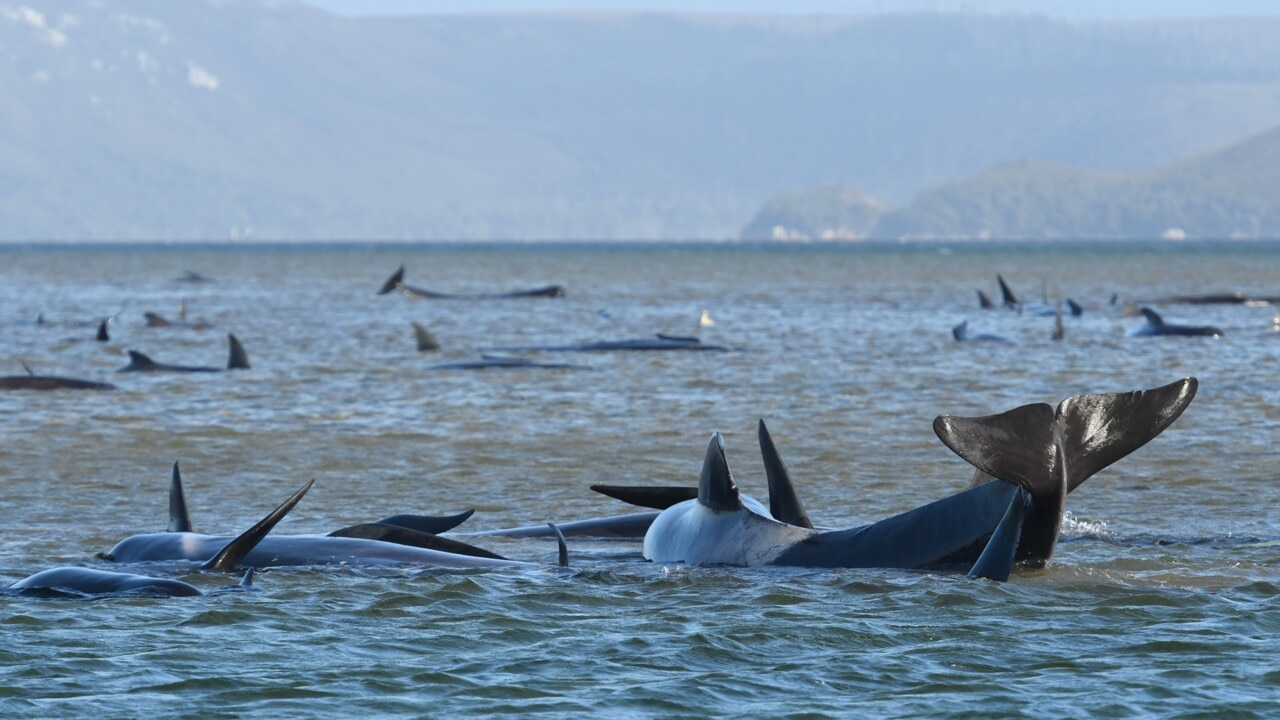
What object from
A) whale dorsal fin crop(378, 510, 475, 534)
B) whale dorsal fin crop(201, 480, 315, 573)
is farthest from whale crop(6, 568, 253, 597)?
whale dorsal fin crop(378, 510, 475, 534)

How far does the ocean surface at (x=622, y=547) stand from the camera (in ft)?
28.5

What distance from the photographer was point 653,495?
12484mm

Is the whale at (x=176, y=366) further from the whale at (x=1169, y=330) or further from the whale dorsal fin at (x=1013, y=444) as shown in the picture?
the whale dorsal fin at (x=1013, y=444)

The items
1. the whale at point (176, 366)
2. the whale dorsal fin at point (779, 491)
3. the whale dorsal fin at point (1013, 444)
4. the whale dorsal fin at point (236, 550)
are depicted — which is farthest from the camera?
the whale at point (176, 366)

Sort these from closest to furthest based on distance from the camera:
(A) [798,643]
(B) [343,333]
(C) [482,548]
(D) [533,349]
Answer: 1. (A) [798,643]
2. (C) [482,548]
3. (D) [533,349]
4. (B) [343,333]

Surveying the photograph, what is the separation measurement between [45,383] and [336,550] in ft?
49.8

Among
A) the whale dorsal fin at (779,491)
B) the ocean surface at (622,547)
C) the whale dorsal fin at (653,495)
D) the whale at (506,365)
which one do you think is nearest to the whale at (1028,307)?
the ocean surface at (622,547)

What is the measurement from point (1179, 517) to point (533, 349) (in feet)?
67.8

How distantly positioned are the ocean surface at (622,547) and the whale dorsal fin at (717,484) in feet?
1.31

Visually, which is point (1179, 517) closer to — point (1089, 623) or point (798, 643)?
point (1089, 623)

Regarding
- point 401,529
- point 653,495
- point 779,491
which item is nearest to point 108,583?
point 401,529

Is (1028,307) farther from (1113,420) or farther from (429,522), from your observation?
(1113,420)

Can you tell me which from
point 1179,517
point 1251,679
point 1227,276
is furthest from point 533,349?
point 1227,276

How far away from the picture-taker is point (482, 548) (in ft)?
40.6
